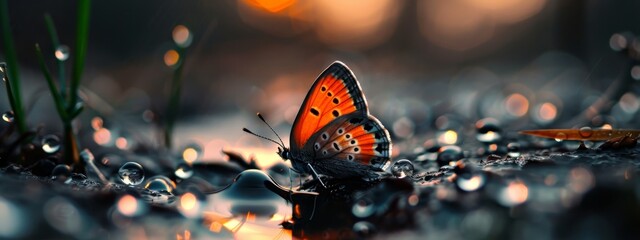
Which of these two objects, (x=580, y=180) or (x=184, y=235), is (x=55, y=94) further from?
(x=580, y=180)

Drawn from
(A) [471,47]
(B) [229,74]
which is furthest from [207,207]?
(A) [471,47]

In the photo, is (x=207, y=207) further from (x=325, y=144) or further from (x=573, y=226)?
(x=573, y=226)

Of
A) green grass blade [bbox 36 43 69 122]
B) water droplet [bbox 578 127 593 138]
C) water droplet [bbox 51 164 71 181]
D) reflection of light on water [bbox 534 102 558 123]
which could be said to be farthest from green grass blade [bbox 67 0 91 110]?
reflection of light on water [bbox 534 102 558 123]

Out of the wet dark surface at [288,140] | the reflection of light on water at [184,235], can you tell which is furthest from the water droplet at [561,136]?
the reflection of light on water at [184,235]

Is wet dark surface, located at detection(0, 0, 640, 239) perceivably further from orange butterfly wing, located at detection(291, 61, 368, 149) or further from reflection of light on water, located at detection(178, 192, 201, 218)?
orange butterfly wing, located at detection(291, 61, 368, 149)

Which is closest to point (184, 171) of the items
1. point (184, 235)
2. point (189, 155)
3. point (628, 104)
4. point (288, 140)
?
point (189, 155)

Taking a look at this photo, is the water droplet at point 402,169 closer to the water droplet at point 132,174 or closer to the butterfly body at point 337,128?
the butterfly body at point 337,128
